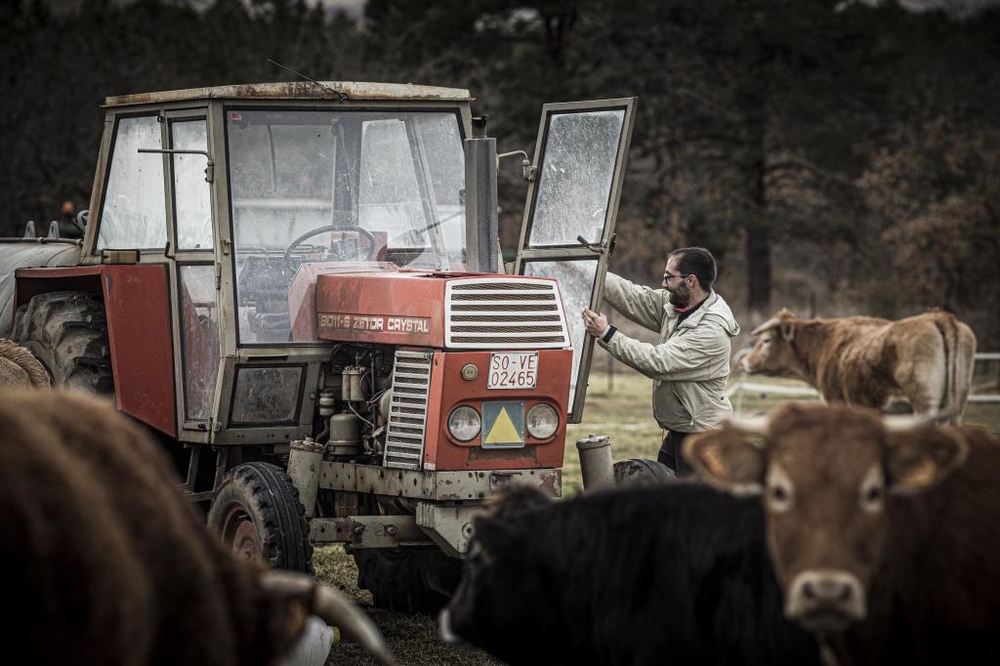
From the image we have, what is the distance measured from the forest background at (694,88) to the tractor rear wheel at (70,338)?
18.4 metres

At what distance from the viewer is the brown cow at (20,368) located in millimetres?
6656

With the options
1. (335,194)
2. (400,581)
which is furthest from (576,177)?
(400,581)

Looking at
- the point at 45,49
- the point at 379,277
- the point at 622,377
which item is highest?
the point at 45,49

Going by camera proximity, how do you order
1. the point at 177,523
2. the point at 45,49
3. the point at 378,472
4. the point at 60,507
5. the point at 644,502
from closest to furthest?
1. the point at 60,507
2. the point at 177,523
3. the point at 644,502
4. the point at 378,472
5. the point at 45,49

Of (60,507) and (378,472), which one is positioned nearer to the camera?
(60,507)

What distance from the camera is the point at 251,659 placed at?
129 inches

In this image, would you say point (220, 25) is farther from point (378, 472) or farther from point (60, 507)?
point (60, 507)

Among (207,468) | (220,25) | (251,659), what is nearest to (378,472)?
(207,468)

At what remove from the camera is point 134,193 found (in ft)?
23.6

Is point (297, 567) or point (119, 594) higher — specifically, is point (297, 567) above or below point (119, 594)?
below

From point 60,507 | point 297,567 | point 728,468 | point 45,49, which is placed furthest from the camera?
point 45,49

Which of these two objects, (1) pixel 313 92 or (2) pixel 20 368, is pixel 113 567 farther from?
(2) pixel 20 368

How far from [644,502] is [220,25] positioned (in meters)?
29.7

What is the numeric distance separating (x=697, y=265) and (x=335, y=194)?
1.89m
